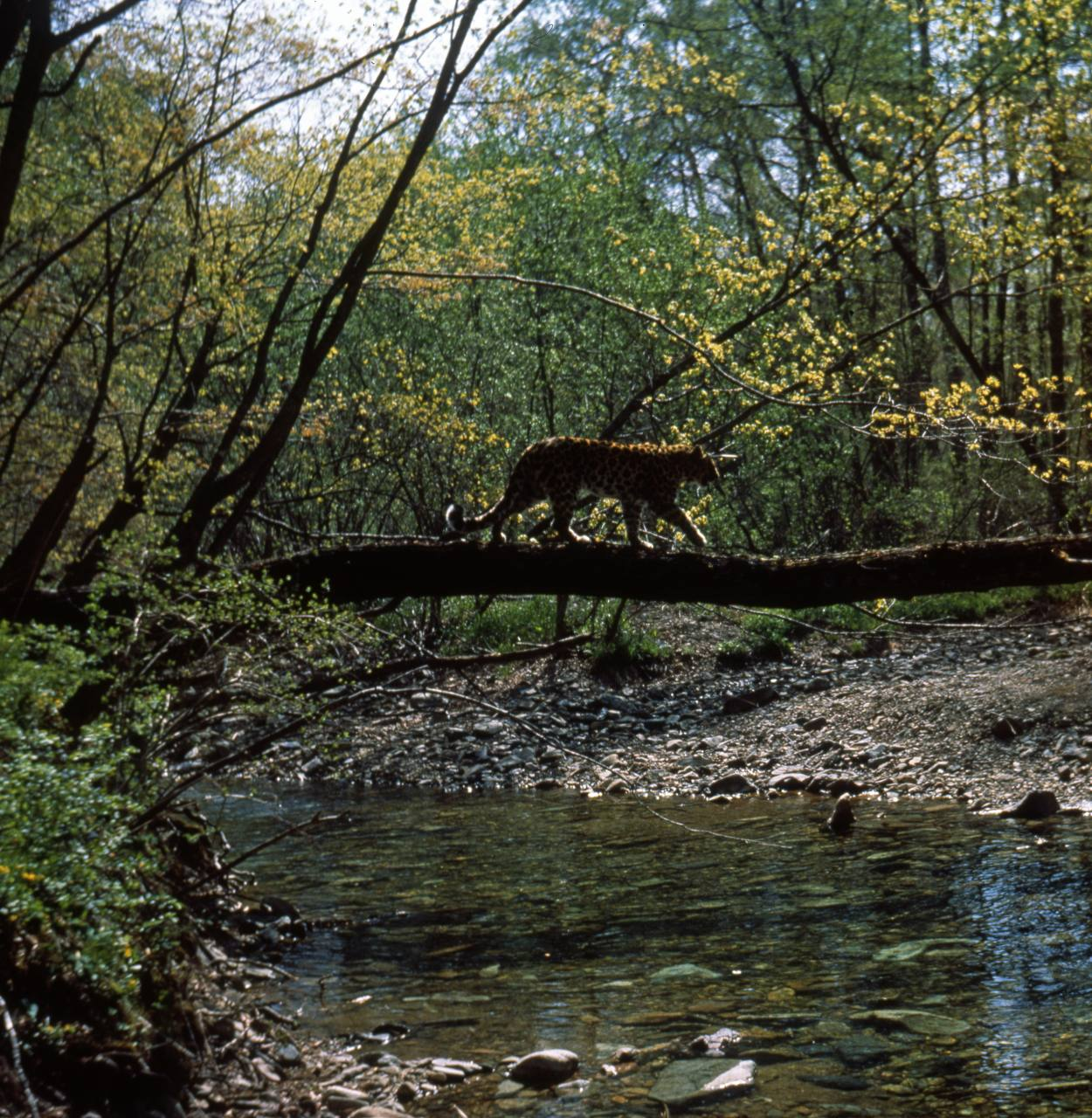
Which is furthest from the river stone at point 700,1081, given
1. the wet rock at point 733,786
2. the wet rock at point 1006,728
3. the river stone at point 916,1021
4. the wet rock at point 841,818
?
the wet rock at point 1006,728

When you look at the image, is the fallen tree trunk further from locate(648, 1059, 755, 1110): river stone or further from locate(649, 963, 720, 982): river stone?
locate(648, 1059, 755, 1110): river stone

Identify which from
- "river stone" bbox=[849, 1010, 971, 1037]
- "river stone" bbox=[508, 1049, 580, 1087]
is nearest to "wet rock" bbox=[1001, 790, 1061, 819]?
"river stone" bbox=[849, 1010, 971, 1037]

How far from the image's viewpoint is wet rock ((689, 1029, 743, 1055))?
6.37 m

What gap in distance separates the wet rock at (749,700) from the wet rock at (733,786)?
261 centimetres

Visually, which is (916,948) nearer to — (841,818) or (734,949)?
(734,949)

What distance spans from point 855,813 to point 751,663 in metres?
6.66

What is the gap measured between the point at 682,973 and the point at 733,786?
20.3 ft

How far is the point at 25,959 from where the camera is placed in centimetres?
491

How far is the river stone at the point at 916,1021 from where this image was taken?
6444 mm


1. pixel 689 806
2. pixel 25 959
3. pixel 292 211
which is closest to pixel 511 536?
pixel 689 806

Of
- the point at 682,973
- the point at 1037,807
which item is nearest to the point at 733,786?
the point at 1037,807

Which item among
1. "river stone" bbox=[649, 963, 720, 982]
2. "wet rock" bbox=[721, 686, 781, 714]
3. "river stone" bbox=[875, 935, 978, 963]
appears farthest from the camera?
"wet rock" bbox=[721, 686, 781, 714]

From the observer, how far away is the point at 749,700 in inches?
672

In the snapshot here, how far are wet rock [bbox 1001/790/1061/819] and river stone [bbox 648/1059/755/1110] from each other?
6.21 m
